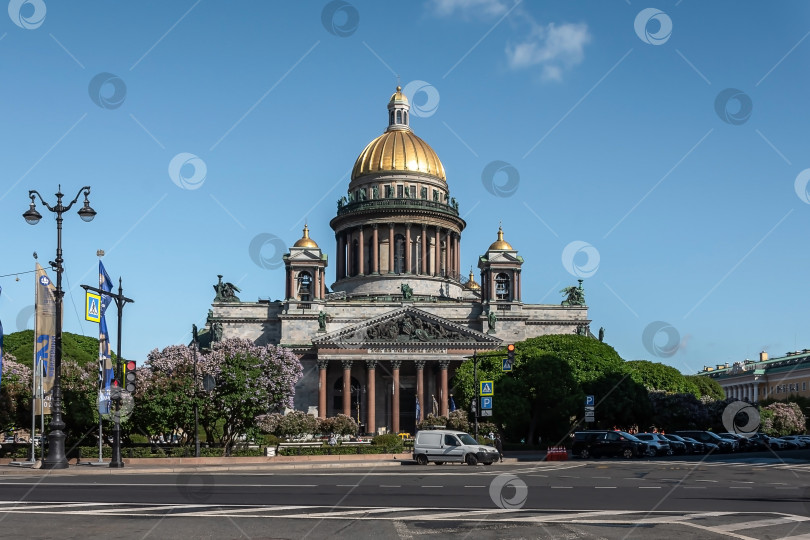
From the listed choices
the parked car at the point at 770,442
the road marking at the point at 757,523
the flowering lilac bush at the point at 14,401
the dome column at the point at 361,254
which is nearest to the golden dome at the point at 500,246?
the dome column at the point at 361,254

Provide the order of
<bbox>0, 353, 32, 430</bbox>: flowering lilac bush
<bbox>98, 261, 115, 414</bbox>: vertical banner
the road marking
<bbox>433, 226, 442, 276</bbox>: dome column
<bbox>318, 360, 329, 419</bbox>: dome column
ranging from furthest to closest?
<bbox>433, 226, 442, 276</bbox>: dome column
<bbox>318, 360, 329, 419</bbox>: dome column
<bbox>0, 353, 32, 430</bbox>: flowering lilac bush
<bbox>98, 261, 115, 414</bbox>: vertical banner
the road marking

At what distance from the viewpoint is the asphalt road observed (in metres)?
17.6

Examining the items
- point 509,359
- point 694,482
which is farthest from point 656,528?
Result: point 509,359

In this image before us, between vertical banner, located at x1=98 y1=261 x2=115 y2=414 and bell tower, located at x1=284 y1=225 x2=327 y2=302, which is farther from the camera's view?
bell tower, located at x1=284 y1=225 x2=327 y2=302

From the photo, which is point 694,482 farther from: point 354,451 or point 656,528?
point 354,451

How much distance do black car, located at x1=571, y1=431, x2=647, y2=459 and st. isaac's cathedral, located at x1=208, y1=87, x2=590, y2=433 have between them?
42.6 meters

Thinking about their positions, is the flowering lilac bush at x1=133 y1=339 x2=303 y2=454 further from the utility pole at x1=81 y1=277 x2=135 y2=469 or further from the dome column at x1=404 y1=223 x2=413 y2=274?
the dome column at x1=404 y1=223 x2=413 y2=274

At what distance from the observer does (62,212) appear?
39.6 metres

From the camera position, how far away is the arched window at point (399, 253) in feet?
391

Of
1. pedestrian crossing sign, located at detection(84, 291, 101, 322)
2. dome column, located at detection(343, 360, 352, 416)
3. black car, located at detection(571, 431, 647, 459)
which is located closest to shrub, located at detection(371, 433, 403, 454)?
black car, located at detection(571, 431, 647, 459)

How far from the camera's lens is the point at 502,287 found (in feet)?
360

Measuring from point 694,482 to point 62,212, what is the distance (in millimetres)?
27015

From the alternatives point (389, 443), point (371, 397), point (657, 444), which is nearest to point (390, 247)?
point (371, 397)

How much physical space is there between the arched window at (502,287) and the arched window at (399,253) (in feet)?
48.2
